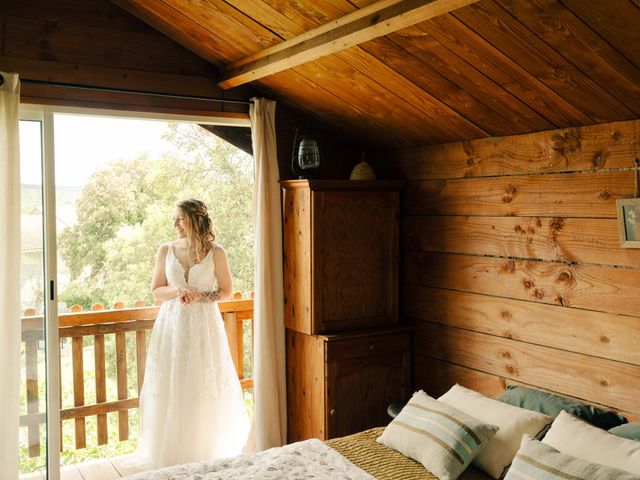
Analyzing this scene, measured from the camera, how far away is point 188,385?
12.0 feet

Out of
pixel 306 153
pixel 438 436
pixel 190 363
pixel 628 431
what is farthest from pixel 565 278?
pixel 190 363

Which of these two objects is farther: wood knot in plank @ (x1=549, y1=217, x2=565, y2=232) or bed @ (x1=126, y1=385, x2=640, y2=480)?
wood knot in plank @ (x1=549, y1=217, x2=565, y2=232)

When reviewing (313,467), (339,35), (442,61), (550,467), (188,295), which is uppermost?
(339,35)

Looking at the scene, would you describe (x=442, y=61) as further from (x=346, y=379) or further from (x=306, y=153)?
(x=346, y=379)

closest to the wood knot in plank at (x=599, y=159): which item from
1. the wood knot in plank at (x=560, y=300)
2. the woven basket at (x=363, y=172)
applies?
the wood knot in plank at (x=560, y=300)

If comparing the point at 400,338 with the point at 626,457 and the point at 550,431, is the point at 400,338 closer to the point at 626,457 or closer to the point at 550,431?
the point at 550,431

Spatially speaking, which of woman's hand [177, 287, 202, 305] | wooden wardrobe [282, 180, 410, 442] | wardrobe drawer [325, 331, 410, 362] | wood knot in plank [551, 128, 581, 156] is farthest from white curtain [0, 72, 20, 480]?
wood knot in plank [551, 128, 581, 156]

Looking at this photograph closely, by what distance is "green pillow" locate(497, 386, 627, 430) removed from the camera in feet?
8.30

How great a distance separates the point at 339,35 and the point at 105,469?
2.91m

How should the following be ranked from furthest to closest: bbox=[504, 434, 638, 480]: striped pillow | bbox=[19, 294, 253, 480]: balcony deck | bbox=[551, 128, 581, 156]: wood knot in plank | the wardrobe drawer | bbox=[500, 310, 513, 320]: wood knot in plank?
the wardrobe drawer < bbox=[19, 294, 253, 480]: balcony deck < bbox=[500, 310, 513, 320]: wood knot in plank < bbox=[551, 128, 581, 156]: wood knot in plank < bbox=[504, 434, 638, 480]: striped pillow

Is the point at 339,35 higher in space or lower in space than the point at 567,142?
higher

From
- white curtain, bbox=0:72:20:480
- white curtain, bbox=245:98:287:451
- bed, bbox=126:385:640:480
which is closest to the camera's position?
bed, bbox=126:385:640:480

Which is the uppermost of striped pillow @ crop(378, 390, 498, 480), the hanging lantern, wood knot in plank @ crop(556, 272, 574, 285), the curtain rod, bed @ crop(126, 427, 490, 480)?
the curtain rod

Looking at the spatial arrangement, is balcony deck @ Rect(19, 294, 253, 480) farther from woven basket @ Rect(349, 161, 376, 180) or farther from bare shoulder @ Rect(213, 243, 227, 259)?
woven basket @ Rect(349, 161, 376, 180)
